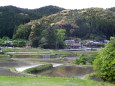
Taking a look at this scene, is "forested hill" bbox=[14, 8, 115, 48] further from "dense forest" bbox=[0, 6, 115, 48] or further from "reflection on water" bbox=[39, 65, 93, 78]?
"reflection on water" bbox=[39, 65, 93, 78]

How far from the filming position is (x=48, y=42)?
75750 millimetres

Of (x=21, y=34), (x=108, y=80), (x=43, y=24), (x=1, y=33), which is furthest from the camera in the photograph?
(x=1, y=33)

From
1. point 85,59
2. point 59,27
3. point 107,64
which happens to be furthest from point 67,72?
point 59,27

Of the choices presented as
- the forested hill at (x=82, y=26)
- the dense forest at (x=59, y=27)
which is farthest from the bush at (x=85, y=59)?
the forested hill at (x=82, y=26)

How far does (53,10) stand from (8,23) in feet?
261

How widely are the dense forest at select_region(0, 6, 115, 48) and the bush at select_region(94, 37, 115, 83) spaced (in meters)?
54.3

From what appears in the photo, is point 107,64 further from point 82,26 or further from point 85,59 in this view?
point 82,26

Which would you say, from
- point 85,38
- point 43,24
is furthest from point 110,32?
point 43,24

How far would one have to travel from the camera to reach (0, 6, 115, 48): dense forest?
77312mm

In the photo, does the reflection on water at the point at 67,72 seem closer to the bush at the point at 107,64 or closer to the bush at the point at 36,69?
the bush at the point at 36,69

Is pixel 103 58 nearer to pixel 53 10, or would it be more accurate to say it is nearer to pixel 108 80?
pixel 108 80

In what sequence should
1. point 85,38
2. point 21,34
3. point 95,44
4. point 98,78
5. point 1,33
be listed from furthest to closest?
1. point 1,33
2. point 85,38
3. point 21,34
4. point 95,44
5. point 98,78

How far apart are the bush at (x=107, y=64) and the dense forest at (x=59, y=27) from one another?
54.3 meters

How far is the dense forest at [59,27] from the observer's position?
77.3 m
